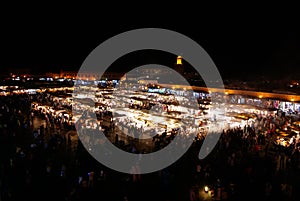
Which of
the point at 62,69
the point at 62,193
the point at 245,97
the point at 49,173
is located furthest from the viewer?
the point at 62,69

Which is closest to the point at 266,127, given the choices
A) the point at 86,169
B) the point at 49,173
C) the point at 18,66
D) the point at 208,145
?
the point at 208,145

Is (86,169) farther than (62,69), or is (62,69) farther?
(62,69)

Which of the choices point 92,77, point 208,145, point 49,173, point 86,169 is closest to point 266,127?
point 208,145

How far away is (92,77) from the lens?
46.3m

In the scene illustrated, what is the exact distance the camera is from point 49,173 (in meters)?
7.73

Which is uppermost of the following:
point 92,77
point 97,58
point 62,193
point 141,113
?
point 97,58

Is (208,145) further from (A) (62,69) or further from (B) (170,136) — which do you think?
(A) (62,69)

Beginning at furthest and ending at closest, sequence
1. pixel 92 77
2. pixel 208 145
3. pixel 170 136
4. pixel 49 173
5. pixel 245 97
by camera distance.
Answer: pixel 92 77, pixel 245 97, pixel 170 136, pixel 208 145, pixel 49 173

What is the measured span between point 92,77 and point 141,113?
3160cm

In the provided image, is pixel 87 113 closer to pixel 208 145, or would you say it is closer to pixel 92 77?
pixel 208 145

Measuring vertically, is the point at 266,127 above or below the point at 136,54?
below

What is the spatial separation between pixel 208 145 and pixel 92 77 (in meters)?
38.5

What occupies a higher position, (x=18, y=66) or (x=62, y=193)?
(x=18, y=66)

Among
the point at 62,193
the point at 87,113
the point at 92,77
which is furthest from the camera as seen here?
the point at 92,77
